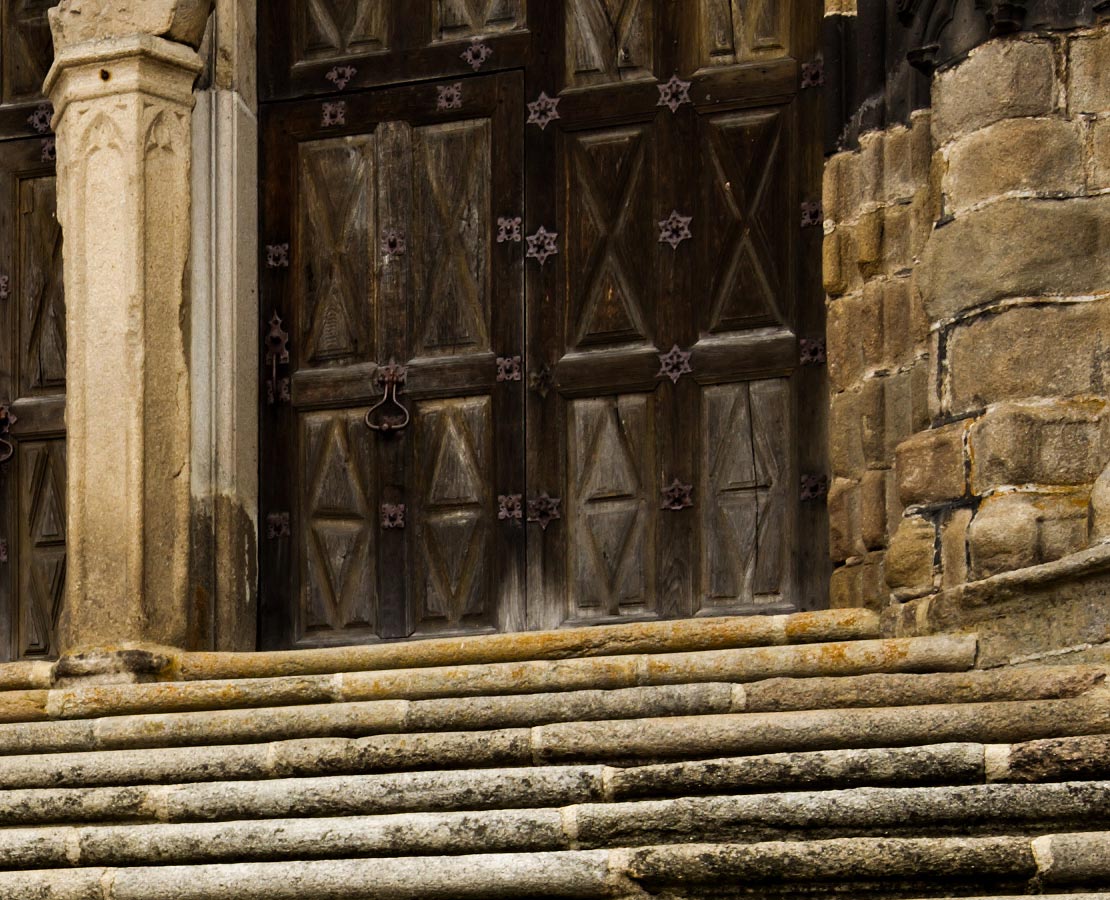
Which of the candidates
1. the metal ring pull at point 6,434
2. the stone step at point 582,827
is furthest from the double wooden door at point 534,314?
the stone step at point 582,827

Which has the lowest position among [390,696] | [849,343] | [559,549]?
[390,696]

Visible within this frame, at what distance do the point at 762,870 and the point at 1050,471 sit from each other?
6.20 feet

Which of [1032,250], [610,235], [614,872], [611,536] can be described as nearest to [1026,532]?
[1032,250]

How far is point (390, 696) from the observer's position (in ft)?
22.7

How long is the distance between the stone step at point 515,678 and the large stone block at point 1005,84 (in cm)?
152

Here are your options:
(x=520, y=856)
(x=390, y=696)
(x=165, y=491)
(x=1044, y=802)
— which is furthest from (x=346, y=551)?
(x=1044, y=802)

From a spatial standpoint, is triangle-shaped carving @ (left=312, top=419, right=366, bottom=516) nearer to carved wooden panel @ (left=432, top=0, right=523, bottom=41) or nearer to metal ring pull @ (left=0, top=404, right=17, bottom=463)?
metal ring pull @ (left=0, top=404, right=17, bottom=463)

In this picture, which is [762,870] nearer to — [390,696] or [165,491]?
[390,696]

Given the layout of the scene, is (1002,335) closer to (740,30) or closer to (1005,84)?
(1005,84)

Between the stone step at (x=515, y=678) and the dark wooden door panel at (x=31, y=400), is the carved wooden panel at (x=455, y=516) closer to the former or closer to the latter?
the stone step at (x=515, y=678)

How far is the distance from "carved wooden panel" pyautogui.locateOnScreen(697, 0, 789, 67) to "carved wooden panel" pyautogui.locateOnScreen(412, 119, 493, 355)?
846mm

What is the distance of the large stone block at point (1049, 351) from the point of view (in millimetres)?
6660

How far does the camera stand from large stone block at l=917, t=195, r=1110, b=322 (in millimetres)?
6699

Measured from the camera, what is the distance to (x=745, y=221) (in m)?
8.10
